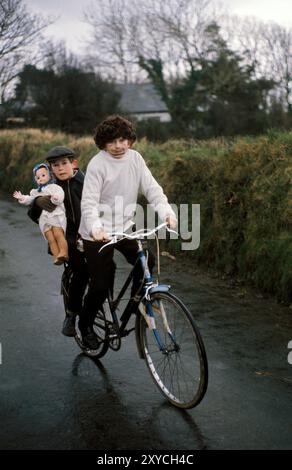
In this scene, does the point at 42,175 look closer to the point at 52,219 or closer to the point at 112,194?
the point at 52,219

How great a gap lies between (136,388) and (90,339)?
2.24ft

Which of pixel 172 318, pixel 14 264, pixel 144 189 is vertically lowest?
pixel 14 264

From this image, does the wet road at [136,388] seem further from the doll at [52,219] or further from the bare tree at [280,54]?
the bare tree at [280,54]

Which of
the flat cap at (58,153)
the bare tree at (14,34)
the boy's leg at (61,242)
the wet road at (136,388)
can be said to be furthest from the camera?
the bare tree at (14,34)

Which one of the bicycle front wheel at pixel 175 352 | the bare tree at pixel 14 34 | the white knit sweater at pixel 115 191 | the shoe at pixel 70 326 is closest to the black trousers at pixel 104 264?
the white knit sweater at pixel 115 191

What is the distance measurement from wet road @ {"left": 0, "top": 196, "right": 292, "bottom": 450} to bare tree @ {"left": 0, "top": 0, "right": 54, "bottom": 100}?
23.9 meters

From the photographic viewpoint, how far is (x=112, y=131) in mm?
4230

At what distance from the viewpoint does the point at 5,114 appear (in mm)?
32406

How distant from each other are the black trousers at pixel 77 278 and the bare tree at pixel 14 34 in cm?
2557

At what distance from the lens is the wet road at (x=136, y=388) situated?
367 centimetres

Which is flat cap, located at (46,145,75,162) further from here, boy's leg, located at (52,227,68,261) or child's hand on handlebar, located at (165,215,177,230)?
child's hand on handlebar, located at (165,215,177,230)
